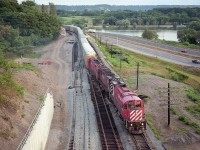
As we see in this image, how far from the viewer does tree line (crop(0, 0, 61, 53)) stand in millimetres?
76125

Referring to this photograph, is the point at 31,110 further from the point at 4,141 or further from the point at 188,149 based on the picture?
the point at 188,149

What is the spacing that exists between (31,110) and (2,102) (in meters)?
5.26

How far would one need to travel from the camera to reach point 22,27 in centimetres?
9162

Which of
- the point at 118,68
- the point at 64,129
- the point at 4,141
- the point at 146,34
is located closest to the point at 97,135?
the point at 64,129

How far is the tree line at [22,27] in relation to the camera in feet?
250

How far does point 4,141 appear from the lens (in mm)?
26484

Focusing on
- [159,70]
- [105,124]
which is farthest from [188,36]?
[105,124]

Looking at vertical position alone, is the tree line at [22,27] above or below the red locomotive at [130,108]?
above

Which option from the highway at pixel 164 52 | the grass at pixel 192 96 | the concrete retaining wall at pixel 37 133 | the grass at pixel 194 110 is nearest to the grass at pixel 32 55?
the highway at pixel 164 52

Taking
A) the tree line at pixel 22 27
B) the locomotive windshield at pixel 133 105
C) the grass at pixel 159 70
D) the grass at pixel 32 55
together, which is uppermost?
the tree line at pixel 22 27

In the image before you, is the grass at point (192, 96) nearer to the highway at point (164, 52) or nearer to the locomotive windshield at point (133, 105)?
the locomotive windshield at point (133, 105)

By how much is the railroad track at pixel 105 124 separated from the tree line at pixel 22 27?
1263 inches

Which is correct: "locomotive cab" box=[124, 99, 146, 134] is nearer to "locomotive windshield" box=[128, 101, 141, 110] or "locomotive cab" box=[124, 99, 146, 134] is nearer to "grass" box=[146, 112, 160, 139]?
"locomotive windshield" box=[128, 101, 141, 110]

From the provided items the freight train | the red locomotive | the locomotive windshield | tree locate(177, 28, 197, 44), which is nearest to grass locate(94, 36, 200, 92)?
the freight train
